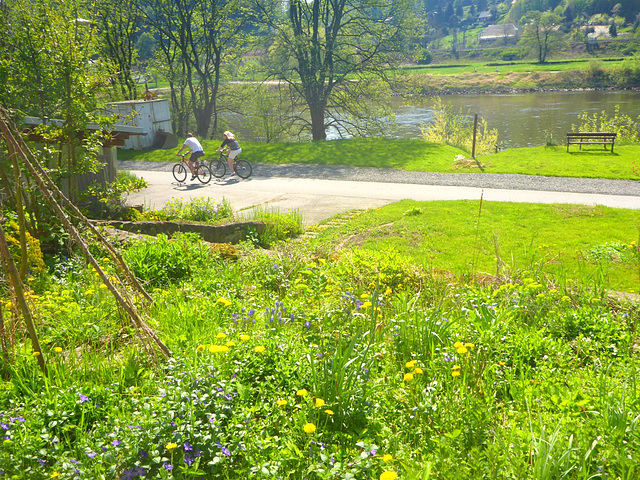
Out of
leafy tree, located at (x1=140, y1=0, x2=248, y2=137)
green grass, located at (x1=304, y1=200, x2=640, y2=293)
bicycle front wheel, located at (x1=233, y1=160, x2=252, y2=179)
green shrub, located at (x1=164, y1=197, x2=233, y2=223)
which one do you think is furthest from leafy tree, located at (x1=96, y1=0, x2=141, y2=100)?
green grass, located at (x1=304, y1=200, x2=640, y2=293)

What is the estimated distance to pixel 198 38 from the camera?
92.3ft

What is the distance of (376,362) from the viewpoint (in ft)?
11.8

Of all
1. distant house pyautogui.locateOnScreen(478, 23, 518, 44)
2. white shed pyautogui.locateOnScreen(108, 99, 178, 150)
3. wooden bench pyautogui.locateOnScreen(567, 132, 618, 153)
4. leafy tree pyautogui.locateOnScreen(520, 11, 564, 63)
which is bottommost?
wooden bench pyautogui.locateOnScreen(567, 132, 618, 153)

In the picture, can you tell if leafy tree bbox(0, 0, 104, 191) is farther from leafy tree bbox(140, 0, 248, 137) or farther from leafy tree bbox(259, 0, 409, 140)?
leafy tree bbox(140, 0, 248, 137)

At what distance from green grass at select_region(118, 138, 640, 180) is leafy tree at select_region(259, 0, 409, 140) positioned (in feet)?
11.1

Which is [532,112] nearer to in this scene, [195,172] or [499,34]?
[195,172]

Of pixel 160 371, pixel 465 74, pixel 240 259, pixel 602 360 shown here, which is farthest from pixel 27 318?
pixel 465 74

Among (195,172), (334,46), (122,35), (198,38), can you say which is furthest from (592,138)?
(122,35)

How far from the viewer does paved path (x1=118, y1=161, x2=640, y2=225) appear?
12.3m

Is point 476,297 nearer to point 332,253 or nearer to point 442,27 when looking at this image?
point 332,253

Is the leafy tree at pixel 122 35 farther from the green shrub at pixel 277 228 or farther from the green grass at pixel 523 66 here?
the green grass at pixel 523 66

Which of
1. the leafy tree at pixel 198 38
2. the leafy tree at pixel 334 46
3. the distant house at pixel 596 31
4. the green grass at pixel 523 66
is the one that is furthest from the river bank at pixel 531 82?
the distant house at pixel 596 31

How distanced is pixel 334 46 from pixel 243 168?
30.4 feet

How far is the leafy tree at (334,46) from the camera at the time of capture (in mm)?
22859
